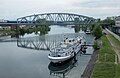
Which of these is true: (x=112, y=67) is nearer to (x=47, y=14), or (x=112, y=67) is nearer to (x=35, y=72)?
(x=35, y=72)

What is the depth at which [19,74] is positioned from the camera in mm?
21938

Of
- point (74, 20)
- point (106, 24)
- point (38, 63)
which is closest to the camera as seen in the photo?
point (38, 63)

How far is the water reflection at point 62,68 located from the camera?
23.2 meters

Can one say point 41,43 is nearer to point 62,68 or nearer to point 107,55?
point 62,68

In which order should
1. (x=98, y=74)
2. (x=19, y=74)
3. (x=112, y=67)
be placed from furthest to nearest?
(x=19, y=74)
(x=112, y=67)
(x=98, y=74)

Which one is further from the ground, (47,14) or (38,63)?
(47,14)

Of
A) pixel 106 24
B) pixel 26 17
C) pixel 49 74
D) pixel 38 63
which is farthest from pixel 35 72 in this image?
pixel 26 17

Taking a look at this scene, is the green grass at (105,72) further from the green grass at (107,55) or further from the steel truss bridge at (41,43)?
the steel truss bridge at (41,43)

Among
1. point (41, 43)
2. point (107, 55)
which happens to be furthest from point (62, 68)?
point (41, 43)

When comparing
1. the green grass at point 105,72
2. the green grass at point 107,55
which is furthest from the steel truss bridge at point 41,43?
the green grass at point 105,72

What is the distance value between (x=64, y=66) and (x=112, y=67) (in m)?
8.62

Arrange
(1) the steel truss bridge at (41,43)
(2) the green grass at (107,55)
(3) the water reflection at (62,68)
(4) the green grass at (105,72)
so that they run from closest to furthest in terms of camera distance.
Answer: (4) the green grass at (105,72)
(2) the green grass at (107,55)
(3) the water reflection at (62,68)
(1) the steel truss bridge at (41,43)

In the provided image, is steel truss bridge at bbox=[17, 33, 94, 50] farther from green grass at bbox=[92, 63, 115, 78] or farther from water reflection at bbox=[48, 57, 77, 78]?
green grass at bbox=[92, 63, 115, 78]

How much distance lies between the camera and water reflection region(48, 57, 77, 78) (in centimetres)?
2325
